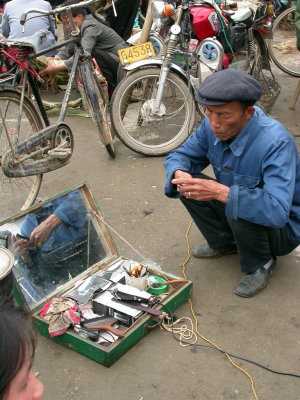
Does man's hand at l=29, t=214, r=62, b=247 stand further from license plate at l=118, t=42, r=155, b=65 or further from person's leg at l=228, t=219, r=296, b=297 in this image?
license plate at l=118, t=42, r=155, b=65

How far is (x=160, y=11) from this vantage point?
4.32 metres

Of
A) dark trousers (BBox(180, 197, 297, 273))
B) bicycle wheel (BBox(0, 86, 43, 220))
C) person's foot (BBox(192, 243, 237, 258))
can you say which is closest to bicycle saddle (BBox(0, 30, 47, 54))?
bicycle wheel (BBox(0, 86, 43, 220))

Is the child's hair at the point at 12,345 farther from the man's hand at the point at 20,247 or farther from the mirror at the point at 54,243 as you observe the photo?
the man's hand at the point at 20,247

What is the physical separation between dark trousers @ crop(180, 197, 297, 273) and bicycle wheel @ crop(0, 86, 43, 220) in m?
1.44

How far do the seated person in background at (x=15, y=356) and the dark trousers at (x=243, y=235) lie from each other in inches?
66.4

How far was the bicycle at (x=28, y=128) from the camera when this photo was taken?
11.1 ft

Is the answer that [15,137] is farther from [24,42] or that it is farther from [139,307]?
[139,307]

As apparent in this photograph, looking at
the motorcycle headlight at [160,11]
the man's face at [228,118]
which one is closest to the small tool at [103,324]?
the man's face at [228,118]

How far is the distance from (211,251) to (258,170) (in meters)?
0.77

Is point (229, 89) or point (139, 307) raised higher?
point (229, 89)

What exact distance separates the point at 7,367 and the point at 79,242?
1.99 metres

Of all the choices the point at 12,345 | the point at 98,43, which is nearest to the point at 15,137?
the point at 12,345

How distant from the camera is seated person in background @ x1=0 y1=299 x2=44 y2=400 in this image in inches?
37.8

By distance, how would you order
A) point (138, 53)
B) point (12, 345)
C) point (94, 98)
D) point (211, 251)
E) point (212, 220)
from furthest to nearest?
point (138, 53) < point (94, 98) < point (211, 251) < point (212, 220) < point (12, 345)
